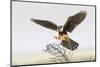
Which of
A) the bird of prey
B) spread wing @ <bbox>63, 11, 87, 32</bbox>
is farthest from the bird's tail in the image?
spread wing @ <bbox>63, 11, 87, 32</bbox>

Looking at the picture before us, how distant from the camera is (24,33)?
7.13 feet

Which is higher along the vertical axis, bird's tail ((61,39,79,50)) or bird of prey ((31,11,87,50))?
bird of prey ((31,11,87,50))

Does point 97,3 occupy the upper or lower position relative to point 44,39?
upper

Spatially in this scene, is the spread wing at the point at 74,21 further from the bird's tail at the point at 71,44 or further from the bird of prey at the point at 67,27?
the bird's tail at the point at 71,44

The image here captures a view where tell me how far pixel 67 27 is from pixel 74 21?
12 centimetres

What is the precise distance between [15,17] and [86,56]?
927mm

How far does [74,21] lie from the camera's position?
2398 mm

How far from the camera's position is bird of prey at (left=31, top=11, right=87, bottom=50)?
2291 mm

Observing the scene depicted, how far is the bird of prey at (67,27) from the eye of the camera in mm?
2291

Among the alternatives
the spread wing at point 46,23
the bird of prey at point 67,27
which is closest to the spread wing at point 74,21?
the bird of prey at point 67,27

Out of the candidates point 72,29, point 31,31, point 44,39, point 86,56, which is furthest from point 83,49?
point 31,31

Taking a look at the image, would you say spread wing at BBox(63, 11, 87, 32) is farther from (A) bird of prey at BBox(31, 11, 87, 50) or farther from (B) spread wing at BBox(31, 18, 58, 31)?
(B) spread wing at BBox(31, 18, 58, 31)

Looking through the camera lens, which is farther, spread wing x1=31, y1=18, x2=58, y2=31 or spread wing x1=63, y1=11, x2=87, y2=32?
spread wing x1=63, y1=11, x2=87, y2=32

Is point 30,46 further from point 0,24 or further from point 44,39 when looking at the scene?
point 0,24
